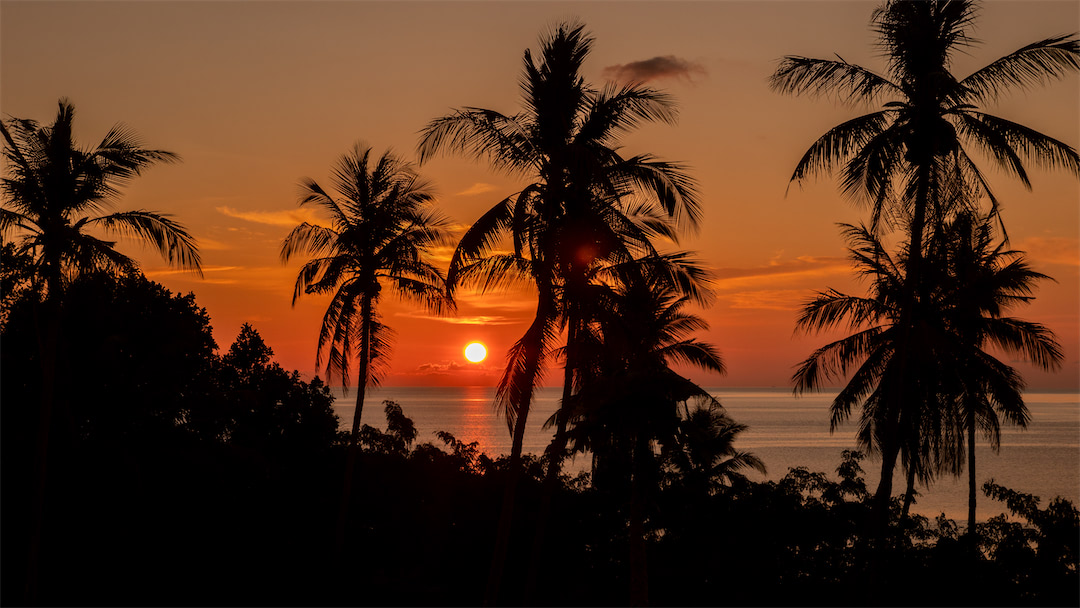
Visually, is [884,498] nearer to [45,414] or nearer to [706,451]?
[706,451]

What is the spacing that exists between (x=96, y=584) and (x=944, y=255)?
76.3 feet

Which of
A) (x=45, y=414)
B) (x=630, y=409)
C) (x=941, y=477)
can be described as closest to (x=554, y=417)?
(x=630, y=409)

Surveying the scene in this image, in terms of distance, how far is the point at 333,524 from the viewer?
84.2ft

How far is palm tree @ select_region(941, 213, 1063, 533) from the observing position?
18516 millimetres

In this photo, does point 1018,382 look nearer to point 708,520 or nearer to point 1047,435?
point 708,520

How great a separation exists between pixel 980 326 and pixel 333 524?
1949 centimetres

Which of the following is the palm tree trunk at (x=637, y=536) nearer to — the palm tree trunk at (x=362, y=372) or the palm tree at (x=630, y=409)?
the palm tree at (x=630, y=409)

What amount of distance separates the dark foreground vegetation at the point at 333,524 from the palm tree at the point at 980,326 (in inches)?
118

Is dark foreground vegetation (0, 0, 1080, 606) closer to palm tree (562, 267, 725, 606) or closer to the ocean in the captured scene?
palm tree (562, 267, 725, 606)

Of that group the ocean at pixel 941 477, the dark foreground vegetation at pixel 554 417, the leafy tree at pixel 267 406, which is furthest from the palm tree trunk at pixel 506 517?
the ocean at pixel 941 477

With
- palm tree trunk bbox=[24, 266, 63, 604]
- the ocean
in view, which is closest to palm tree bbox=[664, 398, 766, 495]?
palm tree trunk bbox=[24, 266, 63, 604]

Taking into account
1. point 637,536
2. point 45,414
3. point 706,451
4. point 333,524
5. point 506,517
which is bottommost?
point 333,524

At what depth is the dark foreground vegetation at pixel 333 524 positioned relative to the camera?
20938 millimetres

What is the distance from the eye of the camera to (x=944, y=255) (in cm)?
1991
